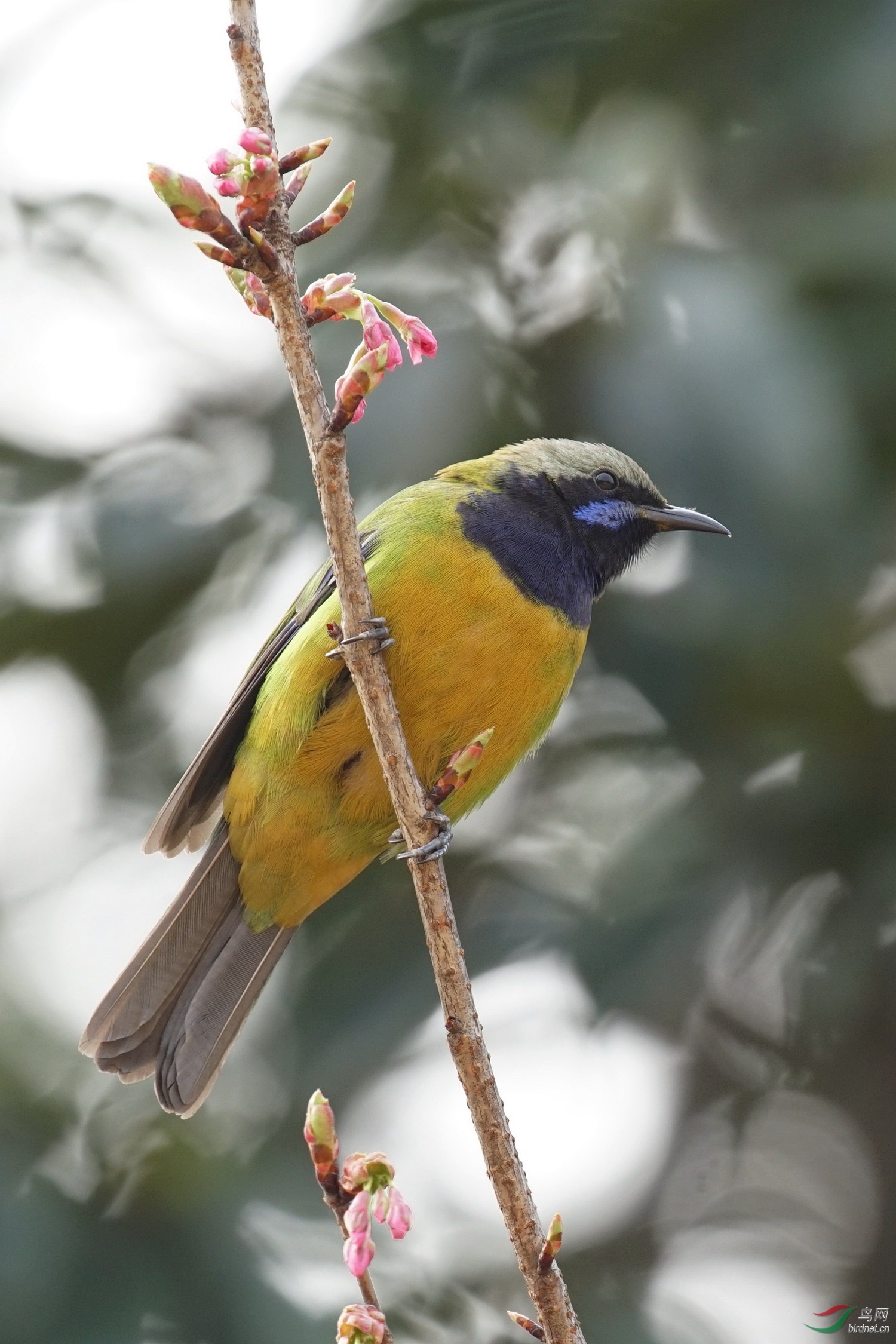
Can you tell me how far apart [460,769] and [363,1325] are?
106 cm

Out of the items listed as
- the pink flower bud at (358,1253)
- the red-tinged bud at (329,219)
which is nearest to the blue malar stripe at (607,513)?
the red-tinged bud at (329,219)

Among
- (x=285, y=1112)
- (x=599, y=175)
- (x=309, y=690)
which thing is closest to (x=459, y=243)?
(x=599, y=175)

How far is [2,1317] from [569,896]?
2127mm

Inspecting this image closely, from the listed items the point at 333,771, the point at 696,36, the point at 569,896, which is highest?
the point at 696,36

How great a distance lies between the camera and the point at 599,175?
4965mm

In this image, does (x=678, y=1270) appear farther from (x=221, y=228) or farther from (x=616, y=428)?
(x=221, y=228)

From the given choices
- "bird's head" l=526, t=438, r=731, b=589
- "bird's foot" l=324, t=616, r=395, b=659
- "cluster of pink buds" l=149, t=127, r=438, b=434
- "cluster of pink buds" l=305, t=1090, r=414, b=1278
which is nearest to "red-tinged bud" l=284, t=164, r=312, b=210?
"cluster of pink buds" l=149, t=127, r=438, b=434

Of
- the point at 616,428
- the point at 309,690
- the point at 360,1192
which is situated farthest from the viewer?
the point at 616,428

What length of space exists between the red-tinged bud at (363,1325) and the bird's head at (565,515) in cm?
221

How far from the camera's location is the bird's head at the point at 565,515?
4.03 meters

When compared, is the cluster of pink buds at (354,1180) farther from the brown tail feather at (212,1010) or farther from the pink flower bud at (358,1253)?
the brown tail feather at (212,1010)

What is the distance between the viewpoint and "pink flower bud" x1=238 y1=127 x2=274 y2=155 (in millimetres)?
2154

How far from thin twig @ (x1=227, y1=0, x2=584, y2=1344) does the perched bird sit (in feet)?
3.17

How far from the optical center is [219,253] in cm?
225
